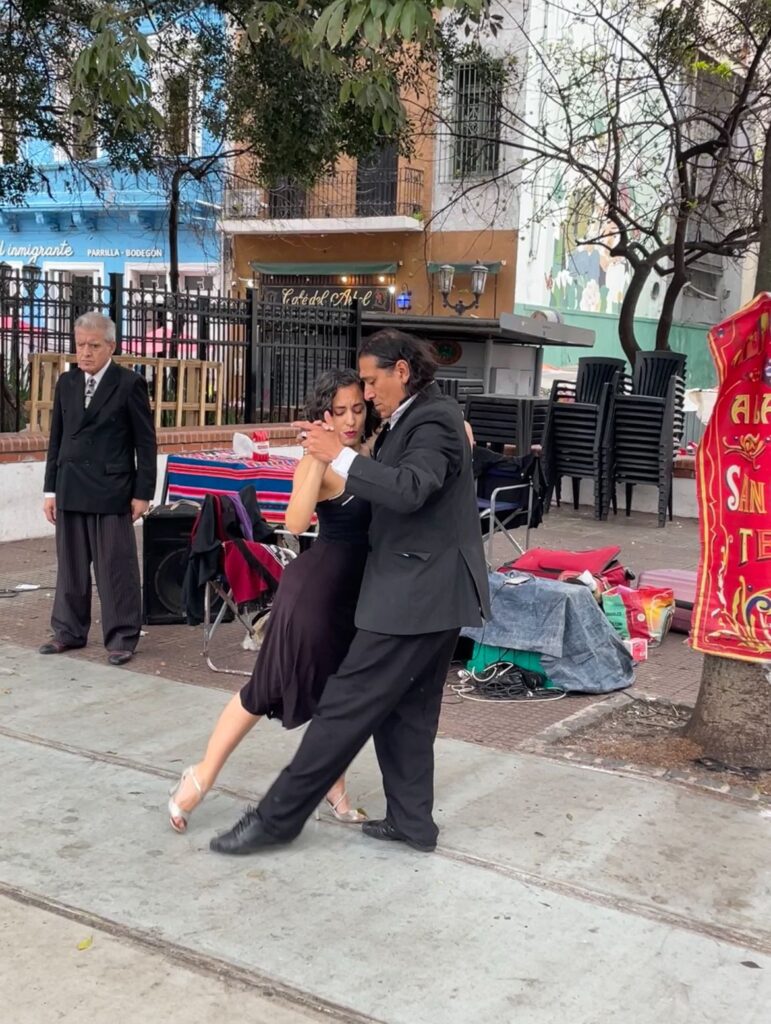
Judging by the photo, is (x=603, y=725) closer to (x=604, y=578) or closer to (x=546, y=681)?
(x=546, y=681)

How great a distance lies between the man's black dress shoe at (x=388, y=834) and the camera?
Answer: 3.95m

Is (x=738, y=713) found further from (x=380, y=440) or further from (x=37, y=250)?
(x=37, y=250)

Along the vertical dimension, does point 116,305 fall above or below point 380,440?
above

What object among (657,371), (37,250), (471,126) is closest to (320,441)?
(657,371)

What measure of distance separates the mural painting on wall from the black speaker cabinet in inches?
606

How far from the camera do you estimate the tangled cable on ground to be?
5910mm

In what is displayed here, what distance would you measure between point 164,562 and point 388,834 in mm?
3398

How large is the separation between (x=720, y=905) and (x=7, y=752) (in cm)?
293

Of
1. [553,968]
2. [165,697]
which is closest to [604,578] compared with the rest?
[165,697]

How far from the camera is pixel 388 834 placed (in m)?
4.01

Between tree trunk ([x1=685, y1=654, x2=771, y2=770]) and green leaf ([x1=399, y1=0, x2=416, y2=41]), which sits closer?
green leaf ([x1=399, y1=0, x2=416, y2=41])

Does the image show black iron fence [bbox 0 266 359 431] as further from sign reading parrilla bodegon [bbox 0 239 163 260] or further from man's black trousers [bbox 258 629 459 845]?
sign reading parrilla bodegon [bbox 0 239 163 260]

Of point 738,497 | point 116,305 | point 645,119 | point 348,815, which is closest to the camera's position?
point 348,815

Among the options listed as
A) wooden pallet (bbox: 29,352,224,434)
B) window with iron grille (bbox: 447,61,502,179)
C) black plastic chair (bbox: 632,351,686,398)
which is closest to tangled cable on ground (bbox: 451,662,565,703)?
wooden pallet (bbox: 29,352,224,434)
